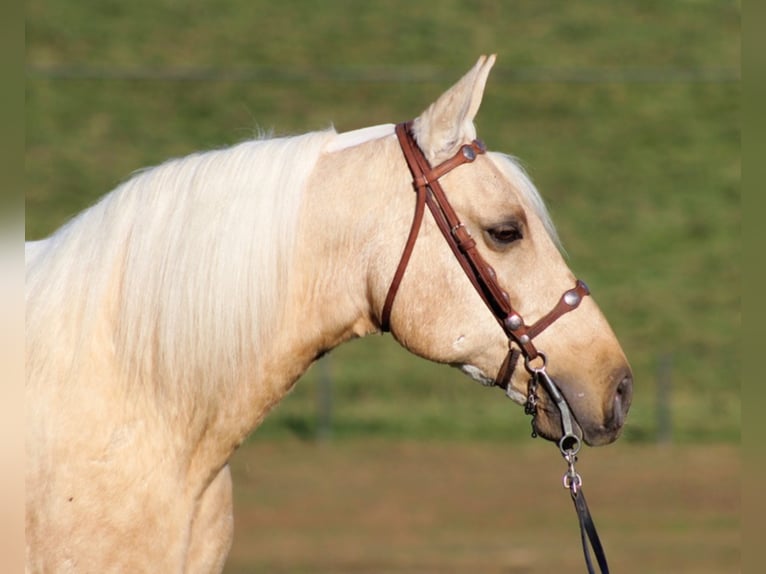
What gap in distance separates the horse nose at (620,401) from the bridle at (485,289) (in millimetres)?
128

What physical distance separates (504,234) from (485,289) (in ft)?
0.60

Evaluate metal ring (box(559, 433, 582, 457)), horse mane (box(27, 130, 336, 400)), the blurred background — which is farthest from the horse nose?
the blurred background

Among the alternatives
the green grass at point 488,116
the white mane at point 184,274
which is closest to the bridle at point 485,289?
the white mane at point 184,274

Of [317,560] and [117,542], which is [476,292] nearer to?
[117,542]

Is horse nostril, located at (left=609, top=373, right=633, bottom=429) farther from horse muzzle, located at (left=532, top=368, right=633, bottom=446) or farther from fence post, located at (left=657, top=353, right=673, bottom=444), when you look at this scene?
fence post, located at (left=657, top=353, right=673, bottom=444)

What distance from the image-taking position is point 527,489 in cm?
1303

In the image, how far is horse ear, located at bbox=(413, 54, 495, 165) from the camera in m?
3.17

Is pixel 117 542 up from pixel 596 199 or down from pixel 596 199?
up

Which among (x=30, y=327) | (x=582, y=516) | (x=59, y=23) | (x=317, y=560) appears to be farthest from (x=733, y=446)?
(x=59, y=23)

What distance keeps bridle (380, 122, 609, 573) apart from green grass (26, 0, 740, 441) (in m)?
12.5

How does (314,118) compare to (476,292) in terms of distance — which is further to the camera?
(314,118)

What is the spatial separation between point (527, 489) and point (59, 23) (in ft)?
65.4

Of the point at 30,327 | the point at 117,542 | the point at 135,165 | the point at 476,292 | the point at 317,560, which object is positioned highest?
the point at 476,292

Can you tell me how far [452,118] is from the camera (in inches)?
128
